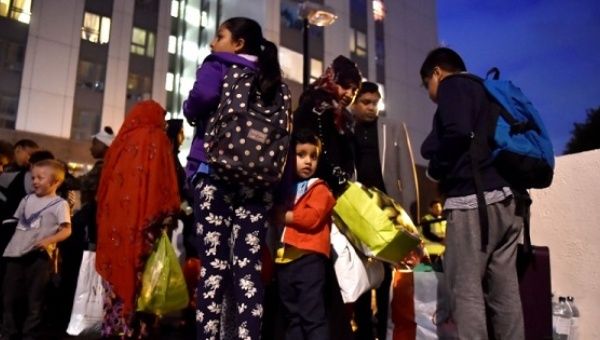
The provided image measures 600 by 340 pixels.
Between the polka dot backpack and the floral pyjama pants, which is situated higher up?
the polka dot backpack

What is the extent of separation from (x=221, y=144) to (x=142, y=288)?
5.39ft

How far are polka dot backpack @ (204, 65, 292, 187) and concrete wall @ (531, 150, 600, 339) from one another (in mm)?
2624

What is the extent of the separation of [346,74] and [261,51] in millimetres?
851

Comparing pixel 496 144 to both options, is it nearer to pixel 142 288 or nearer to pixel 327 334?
pixel 327 334

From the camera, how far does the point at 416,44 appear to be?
31.0 metres

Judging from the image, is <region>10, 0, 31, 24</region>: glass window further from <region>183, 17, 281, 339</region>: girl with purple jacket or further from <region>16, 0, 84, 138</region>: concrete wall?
<region>183, 17, 281, 339</region>: girl with purple jacket

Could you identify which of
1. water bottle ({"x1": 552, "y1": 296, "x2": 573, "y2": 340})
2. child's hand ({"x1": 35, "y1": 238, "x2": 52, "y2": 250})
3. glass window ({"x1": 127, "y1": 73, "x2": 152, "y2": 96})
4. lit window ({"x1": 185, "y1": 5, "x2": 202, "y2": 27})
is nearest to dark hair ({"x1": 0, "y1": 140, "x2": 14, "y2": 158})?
child's hand ({"x1": 35, "y1": 238, "x2": 52, "y2": 250})

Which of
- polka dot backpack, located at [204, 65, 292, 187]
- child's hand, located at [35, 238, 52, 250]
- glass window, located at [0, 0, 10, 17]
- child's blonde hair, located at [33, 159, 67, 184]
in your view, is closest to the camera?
polka dot backpack, located at [204, 65, 292, 187]

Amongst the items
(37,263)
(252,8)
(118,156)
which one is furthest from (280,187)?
(252,8)

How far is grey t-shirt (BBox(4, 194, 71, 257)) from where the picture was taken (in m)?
3.93

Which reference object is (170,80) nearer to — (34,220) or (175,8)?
(175,8)

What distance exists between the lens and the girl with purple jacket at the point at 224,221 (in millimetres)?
2688

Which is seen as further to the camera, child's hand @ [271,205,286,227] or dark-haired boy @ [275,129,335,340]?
child's hand @ [271,205,286,227]

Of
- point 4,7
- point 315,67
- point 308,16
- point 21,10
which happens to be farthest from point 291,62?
point 308,16
